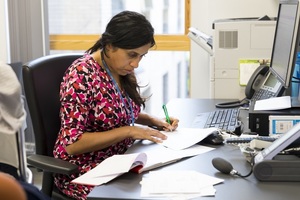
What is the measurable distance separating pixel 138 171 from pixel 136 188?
13 centimetres

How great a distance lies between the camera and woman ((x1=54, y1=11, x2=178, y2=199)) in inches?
73.8

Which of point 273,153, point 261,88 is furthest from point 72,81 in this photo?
point 261,88

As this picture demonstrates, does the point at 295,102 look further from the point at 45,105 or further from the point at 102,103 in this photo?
the point at 45,105

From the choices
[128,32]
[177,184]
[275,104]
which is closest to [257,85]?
[275,104]

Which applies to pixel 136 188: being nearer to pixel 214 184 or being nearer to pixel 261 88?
pixel 214 184

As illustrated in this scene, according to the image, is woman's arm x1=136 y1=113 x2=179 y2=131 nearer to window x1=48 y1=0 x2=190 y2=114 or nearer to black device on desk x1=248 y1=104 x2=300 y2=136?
black device on desk x1=248 y1=104 x2=300 y2=136

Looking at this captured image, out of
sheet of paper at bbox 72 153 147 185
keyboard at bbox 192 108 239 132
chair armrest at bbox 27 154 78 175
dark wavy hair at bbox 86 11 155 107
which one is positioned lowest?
chair armrest at bbox 27 154 78 175

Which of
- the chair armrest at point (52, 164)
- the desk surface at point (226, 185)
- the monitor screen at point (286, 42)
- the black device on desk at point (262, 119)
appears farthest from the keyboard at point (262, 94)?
the chair armrest at point (52, 164)

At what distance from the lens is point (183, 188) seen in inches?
56.3

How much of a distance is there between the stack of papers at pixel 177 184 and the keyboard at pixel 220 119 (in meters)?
0.59

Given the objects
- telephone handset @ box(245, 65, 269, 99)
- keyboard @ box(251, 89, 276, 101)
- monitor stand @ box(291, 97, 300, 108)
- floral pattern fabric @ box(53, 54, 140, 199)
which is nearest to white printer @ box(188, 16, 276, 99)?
telephone handset @ box(245, 65, 269, 99)

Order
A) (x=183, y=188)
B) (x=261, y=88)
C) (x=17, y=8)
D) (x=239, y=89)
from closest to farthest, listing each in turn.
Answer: (x=183, y=188) < (x=261, y=88) < (x=239, y=89) < (x=17, y=8)

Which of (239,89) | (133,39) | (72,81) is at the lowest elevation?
(239,89)

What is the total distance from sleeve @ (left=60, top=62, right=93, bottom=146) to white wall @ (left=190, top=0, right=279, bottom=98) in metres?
1.74
